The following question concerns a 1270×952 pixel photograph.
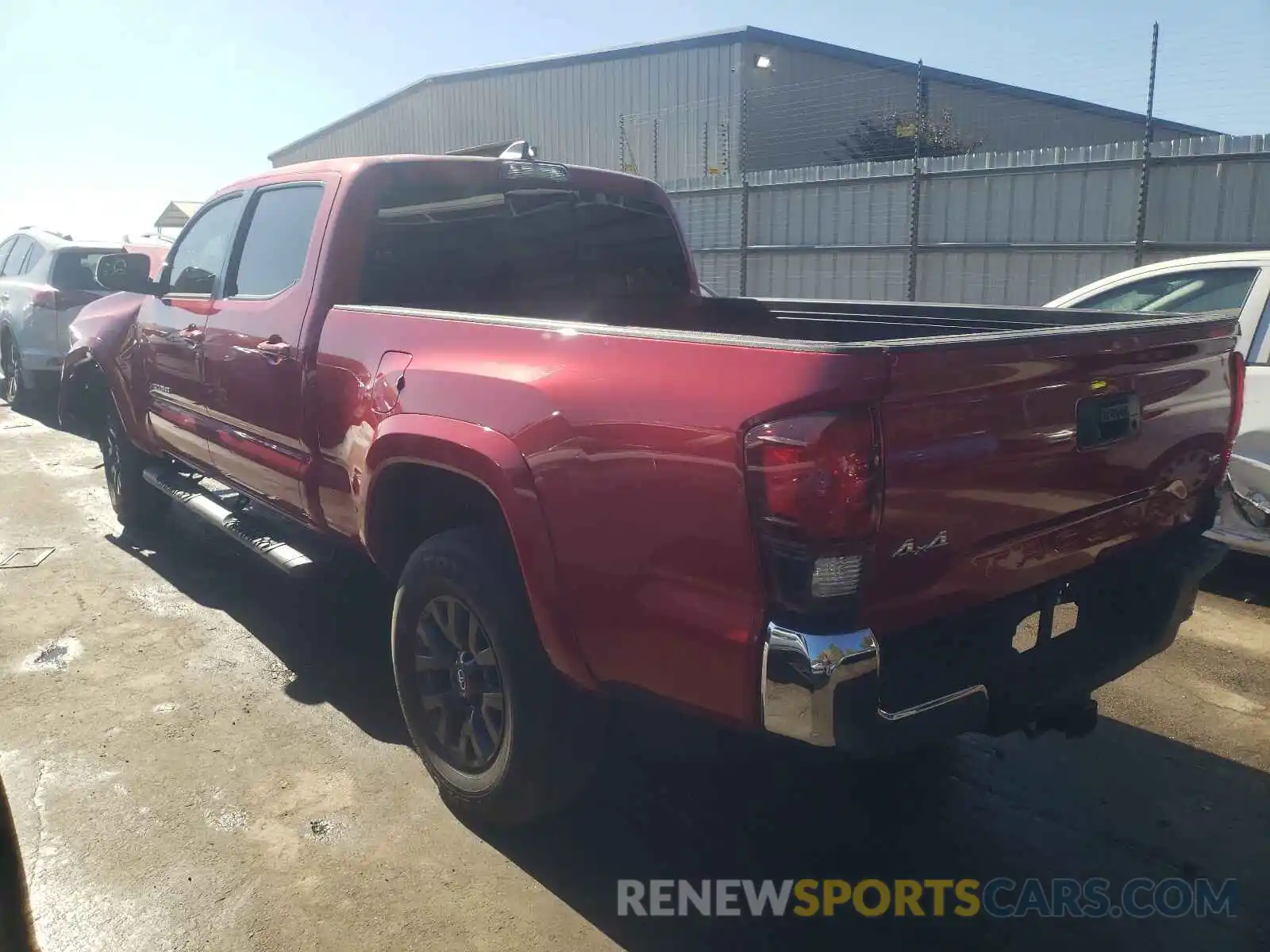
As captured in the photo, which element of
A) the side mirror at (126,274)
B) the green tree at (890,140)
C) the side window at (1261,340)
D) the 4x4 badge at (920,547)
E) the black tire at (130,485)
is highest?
the green tree at (890,140)

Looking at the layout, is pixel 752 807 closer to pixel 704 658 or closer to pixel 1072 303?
pixel 704 658

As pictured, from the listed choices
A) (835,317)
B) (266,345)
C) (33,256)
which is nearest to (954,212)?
(835,317)

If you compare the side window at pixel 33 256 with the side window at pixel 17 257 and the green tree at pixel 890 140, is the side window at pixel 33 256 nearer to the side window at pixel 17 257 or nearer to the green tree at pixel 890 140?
the side window at pixel 17 257

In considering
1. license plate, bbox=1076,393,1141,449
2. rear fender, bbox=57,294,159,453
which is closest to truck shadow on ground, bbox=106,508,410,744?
rear fender, bbox=57,294,159,453

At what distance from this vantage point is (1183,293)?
5469mm

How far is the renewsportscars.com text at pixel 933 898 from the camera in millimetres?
2805

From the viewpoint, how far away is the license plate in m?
2.56

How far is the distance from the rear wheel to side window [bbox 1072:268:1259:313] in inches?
420

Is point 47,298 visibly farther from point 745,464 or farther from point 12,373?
point 745,464

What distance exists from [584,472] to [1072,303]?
444 centimetres

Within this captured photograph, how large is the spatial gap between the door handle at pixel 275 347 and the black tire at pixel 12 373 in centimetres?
861

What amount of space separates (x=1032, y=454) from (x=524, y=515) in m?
1.27

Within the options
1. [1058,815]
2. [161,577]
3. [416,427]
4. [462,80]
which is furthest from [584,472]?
[462,80]

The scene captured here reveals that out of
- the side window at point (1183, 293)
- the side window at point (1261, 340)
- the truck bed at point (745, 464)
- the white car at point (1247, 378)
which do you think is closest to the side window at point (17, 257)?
the truck bed at point (745, 464)
